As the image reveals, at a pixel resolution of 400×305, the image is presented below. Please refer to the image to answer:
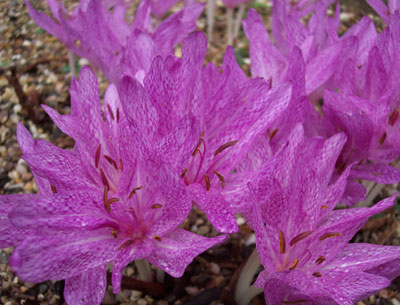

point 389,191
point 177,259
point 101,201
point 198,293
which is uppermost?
point 101,201

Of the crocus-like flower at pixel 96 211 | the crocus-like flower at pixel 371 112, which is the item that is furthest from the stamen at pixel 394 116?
the crocus-like flower at pixel 96 211

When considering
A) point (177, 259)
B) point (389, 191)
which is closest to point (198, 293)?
point (177, 259)

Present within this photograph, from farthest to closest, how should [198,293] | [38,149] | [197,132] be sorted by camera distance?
[198,293]
[38,149]
[197,132]

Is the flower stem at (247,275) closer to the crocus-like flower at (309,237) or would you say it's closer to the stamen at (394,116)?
the crocus-like flower at (309,237)

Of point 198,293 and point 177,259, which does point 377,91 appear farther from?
point 198,293

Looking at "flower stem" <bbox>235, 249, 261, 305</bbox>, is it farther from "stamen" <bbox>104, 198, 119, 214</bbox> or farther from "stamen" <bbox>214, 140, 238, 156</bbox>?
"stamen" <bbox>104, 198, 119, 214</bbox>

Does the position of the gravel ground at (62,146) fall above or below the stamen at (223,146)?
below
